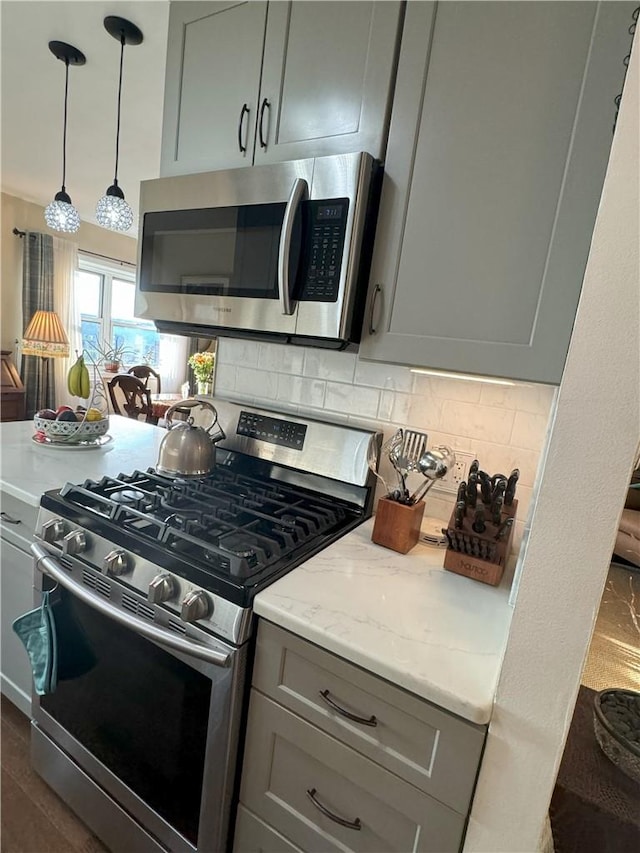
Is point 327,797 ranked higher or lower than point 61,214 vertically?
lower

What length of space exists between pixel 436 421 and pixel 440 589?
1.67ft

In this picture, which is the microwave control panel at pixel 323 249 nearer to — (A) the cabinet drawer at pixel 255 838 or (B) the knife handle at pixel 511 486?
(B) the knife handle at pixel 511 486

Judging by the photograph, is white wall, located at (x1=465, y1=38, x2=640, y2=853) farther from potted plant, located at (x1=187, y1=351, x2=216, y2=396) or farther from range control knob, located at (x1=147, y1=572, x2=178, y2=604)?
potted plant, located at (x1=187, y1=351, x2=216, y2=396)

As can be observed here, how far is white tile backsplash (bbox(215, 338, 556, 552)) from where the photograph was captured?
1150 millimetres

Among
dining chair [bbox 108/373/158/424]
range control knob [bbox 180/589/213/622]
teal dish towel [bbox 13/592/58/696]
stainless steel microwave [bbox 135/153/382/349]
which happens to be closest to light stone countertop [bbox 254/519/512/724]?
range control knob [bbox 180/589/213/622]

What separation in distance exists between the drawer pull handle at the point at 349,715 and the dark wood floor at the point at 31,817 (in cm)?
98

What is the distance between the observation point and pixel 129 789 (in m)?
1.02

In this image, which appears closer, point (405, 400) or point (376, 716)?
point (376, 716)

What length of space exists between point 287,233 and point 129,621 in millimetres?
954

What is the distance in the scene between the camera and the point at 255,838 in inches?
34.7

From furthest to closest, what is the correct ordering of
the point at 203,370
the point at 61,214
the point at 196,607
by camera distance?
the point at 203,370 → the point at 61,214 → the point at 196,607

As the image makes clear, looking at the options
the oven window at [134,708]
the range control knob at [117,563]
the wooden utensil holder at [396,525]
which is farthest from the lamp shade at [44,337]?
the wooden utensil holder at [396,525]

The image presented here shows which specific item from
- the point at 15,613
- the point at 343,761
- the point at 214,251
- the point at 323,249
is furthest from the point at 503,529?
the point at 15,613

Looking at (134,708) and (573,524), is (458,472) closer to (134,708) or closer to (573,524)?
(573,524)
